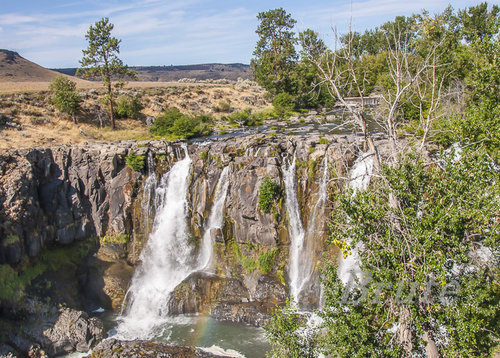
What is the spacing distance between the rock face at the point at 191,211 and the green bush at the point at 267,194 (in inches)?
13.1

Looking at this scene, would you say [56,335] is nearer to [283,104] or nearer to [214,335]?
[214,335]

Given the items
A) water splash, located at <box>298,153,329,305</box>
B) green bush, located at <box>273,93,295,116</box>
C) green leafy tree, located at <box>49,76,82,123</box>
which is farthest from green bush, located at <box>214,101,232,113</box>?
water splash, located at <box>298,153,329,305</box>

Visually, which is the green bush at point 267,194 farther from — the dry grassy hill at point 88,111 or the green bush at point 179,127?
the dry grassy hill at point 88,111

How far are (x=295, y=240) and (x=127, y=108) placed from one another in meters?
29.7

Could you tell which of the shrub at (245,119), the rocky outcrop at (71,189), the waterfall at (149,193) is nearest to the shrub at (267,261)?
the waterfall at (149,193)

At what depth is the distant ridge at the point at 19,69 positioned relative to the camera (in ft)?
293

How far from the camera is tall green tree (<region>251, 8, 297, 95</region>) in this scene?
178ft

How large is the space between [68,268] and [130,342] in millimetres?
9238

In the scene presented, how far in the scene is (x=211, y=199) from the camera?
1034 inches

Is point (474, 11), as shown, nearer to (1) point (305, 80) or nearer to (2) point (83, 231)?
(1) point (305, 80)

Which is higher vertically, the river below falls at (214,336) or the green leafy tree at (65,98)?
the green leafy tree at (65,98)

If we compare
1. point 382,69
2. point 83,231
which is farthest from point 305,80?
point 83,231

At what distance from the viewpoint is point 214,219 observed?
26.0 metres

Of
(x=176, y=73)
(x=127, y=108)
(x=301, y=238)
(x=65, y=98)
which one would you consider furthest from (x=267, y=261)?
(x=176, y=73)
